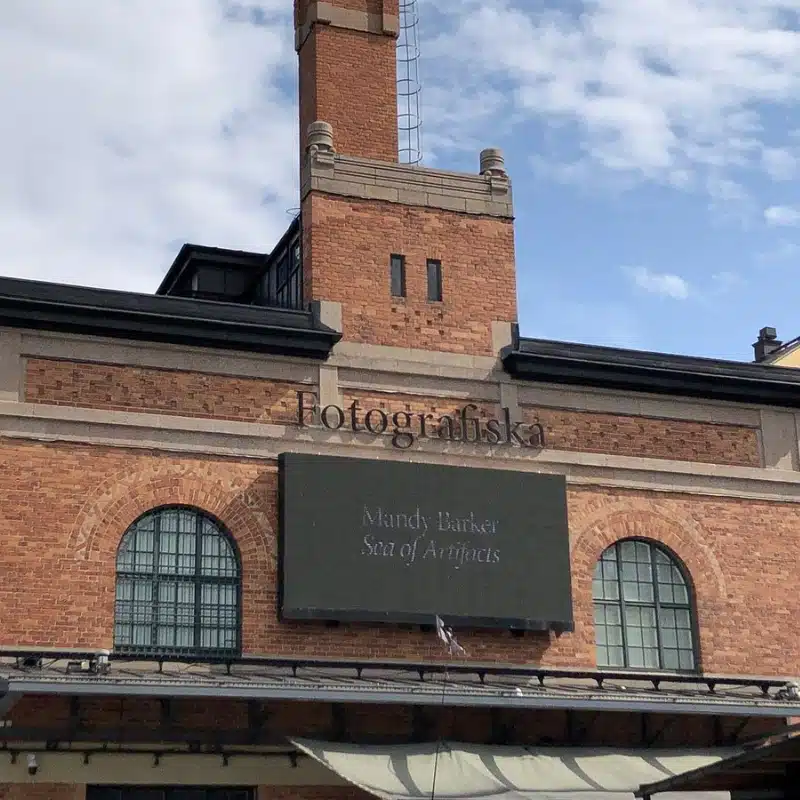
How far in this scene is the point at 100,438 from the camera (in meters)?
21.5

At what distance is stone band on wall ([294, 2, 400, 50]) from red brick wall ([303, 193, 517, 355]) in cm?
421

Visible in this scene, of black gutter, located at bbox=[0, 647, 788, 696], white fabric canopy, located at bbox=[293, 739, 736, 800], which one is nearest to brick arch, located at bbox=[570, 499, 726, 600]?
black gutter, located at bbox=[0, 647, 788, 696]

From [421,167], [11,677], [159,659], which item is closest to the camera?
[11,677]

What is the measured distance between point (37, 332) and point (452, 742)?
814 cm

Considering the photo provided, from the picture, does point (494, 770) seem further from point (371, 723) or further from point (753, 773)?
point (753, 773)

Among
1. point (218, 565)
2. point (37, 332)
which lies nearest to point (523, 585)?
point (218, 565)

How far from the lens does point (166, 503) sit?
21625mm

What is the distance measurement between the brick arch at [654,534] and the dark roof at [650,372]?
2026 millimetres

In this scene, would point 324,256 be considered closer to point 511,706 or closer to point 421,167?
point 421,167

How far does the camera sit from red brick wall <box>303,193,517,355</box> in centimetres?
2391

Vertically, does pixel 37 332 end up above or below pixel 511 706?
above

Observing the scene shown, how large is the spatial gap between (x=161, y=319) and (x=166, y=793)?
6.64 m

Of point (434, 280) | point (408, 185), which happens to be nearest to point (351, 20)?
point (408, 185)

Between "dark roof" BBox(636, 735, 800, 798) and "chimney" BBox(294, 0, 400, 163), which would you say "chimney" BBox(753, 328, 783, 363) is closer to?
"chimney" BBox(294, 0, 400, 163)
